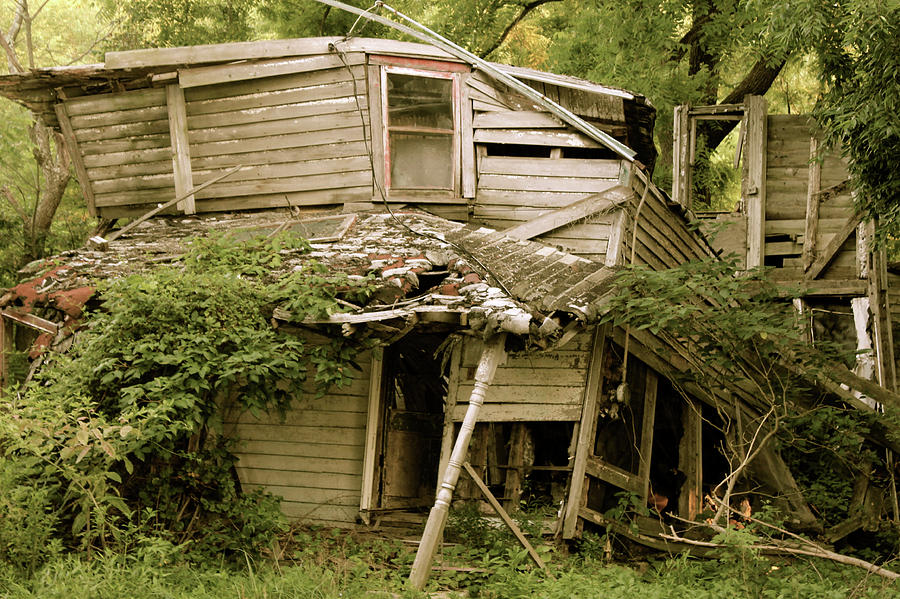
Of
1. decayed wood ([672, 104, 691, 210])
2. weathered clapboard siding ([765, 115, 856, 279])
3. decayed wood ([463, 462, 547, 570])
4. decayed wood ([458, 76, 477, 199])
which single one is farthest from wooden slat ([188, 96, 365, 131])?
weathered clapboard siding ([765, 115, 856, 279])

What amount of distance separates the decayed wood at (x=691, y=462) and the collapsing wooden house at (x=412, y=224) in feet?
0.08

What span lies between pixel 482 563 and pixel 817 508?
541 cm

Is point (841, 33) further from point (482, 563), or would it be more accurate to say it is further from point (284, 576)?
point (284, 576)

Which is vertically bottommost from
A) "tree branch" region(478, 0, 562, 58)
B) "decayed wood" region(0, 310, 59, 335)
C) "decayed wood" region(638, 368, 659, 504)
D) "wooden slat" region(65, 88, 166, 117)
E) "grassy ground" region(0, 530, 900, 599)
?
"grassy ground" region(0, 530, 900, 599)

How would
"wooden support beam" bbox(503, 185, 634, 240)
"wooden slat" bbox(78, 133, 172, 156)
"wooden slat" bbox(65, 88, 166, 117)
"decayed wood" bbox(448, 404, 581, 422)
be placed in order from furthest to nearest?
1. "wooden slat" bbox(78, 133, 172, 156)
2. "wooden slat" bbox(65, 88, 166, 117)
3. "wooden support beam" bbox(503, 185, 634, 240)
4. "decayed wood" bbox(448, 404, 581, 422)

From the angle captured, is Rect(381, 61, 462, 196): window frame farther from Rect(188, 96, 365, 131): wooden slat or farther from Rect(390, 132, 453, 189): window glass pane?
Rect(188, 96, 365, 131): wooden slat

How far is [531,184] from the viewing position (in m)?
11.3

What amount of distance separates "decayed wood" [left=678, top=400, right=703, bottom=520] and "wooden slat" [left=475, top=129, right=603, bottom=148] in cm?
364

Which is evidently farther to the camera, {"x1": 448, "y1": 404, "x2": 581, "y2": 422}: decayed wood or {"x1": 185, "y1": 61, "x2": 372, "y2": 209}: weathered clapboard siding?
{"x1": 185, "y1": 61, "x2": 372, "y2": 209}: weathered clapboard siding

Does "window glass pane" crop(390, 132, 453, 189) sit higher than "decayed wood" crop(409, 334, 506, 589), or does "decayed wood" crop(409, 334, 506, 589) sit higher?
"window glass pane" crop(390, 132, 453, 189)

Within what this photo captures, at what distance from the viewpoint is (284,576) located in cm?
714

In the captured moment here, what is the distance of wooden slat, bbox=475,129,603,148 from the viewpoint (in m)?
11.3

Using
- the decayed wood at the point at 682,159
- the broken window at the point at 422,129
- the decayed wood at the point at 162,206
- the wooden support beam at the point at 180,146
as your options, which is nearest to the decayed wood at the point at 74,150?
the decayed wood at the point at 162,206

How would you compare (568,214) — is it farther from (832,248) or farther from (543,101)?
(832,248)
